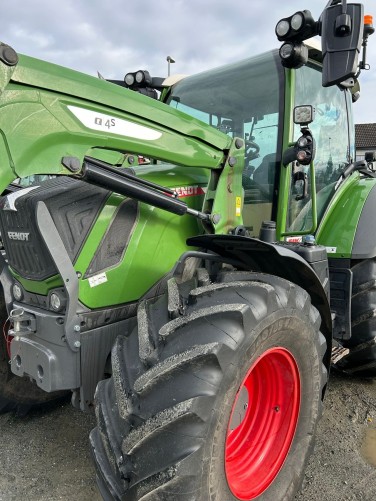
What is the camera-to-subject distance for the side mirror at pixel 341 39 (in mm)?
1900

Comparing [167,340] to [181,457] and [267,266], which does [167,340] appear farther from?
[267,266]

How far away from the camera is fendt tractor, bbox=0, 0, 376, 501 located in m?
1.56

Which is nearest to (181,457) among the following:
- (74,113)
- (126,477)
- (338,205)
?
(126,477)

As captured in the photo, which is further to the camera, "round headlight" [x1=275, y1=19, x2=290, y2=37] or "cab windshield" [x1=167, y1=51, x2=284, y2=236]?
"cab windshield" [x1=167, y1=51, x2=284, y2=236]

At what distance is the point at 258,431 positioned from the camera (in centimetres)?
212

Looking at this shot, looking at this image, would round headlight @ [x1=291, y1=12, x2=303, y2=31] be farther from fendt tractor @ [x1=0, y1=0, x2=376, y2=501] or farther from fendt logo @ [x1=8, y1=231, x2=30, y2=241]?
fendt logo @ [x1=8, y1=231, x2=30, y2=241]

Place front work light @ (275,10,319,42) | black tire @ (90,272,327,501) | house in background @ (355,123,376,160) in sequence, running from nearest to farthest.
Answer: black tire @ (90,272,327,501) < front work light @ (275,10,319,42) < house in background @ (355,123,376,160)

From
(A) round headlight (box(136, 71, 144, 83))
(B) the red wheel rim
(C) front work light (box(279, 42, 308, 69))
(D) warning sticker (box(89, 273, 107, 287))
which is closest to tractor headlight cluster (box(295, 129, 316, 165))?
(C) front work light (box(279, 42, 308, 69))

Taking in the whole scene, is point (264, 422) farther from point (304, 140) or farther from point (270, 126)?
point (270, 126)

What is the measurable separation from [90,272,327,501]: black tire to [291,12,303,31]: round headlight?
1.37m

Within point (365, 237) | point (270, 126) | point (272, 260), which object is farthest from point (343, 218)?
point (272, 260)

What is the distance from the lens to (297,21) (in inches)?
90.9

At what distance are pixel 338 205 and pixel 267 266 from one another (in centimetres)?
124

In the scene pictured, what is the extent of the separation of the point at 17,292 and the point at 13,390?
835 mm
